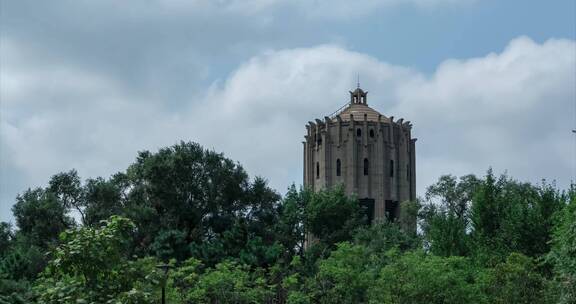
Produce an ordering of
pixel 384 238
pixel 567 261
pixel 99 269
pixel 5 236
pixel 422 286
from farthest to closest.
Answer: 1. pixel 5 236
2. pixel 384 238
3. pixel 422 286
4. pixel 567 261
5. pixel 99 269

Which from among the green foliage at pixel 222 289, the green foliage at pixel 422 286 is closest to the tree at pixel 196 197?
the green foliage at pixel 222 289

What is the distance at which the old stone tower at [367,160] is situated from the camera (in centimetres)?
6569

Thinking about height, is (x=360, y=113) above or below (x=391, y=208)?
above

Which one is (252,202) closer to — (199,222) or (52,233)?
(199,222)

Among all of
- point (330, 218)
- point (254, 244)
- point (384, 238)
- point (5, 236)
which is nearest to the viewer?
point (254, 244)

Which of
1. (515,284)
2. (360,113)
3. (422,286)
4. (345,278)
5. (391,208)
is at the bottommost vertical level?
(422,286)

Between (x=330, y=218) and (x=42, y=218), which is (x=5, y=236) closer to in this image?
(x=42, y=218)

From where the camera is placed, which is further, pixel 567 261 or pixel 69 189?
pixel 69 189

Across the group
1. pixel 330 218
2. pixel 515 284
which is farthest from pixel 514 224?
pixel 330 218

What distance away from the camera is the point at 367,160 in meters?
66.5

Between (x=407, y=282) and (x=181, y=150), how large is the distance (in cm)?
1854

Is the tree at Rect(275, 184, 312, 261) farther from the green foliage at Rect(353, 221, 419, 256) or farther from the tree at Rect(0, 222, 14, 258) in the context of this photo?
the tree at Rect(0, 222, 14, 258)

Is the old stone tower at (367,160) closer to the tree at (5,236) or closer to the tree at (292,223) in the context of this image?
the tree at (292,223)

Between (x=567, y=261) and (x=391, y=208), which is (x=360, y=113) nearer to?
(x=391, y=208)
